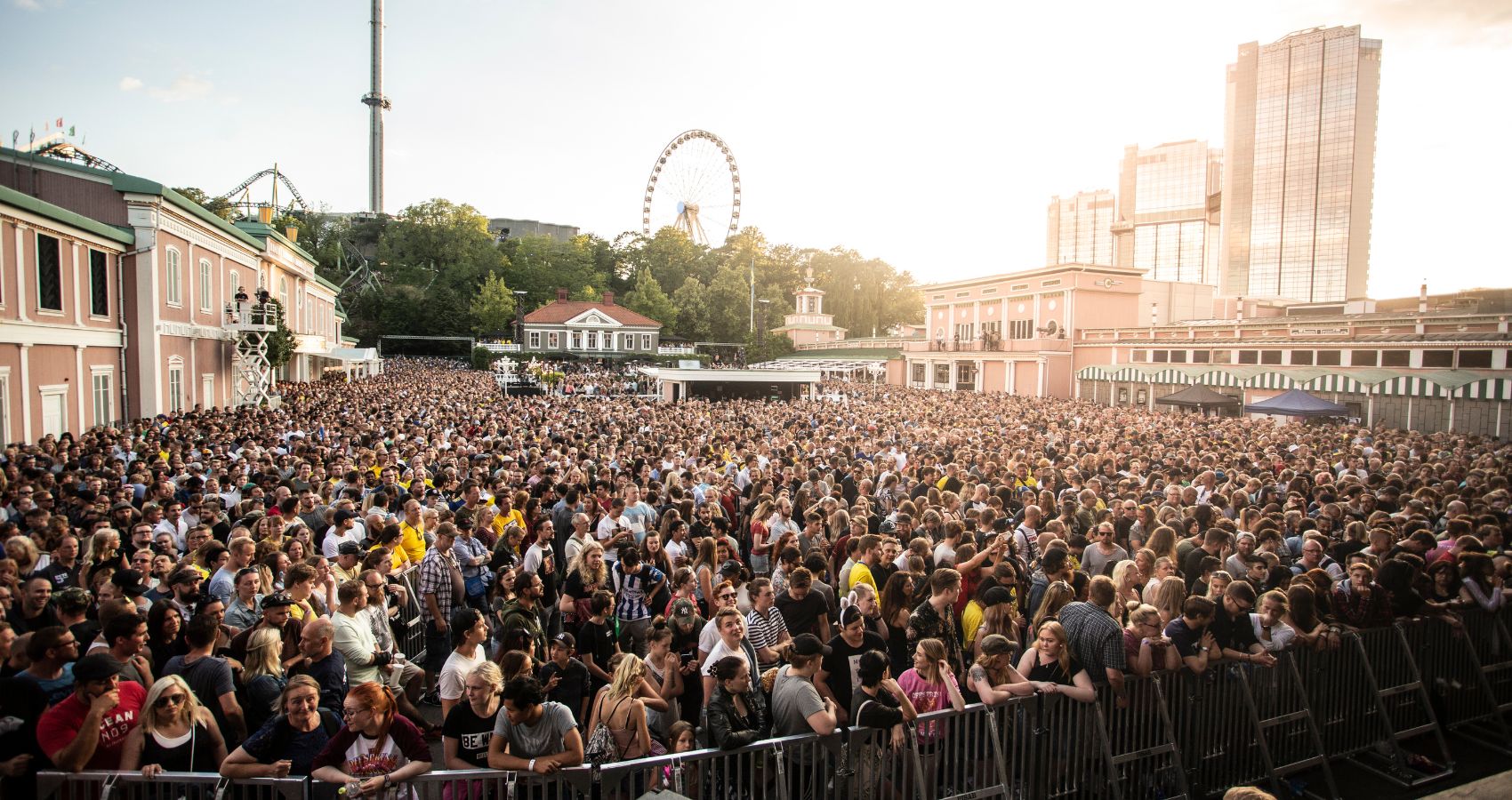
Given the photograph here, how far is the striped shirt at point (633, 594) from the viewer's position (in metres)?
5.85

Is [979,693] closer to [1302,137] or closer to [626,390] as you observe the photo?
[626,390]

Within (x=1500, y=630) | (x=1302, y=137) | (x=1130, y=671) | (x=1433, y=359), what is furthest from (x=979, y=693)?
(x=1302, y=137)

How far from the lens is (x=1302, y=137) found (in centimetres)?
5522

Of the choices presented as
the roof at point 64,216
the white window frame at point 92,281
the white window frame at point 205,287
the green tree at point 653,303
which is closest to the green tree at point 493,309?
the green tree at point 653,303

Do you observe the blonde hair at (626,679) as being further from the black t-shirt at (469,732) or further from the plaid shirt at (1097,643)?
the plaid shirt at (1097,643)

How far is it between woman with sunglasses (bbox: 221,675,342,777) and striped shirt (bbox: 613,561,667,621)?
2.56m

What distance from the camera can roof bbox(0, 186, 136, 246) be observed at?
13203mm

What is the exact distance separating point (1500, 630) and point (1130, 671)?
3.98m

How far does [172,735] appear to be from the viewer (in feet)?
11.2

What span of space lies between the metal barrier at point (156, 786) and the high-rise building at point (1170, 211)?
94.5 metres

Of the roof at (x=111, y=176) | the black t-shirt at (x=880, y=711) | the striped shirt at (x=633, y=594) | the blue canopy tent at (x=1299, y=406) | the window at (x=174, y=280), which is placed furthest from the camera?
the blue canopy tent at (x=1299, y=406)

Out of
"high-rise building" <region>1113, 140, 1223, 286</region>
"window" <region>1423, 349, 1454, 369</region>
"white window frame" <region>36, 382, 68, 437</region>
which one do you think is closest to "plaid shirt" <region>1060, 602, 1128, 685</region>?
"white window frame" <region>36, 382, 68, 437</region>

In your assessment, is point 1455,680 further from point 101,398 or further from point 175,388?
point 175,388

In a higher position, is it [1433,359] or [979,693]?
[1433,359]
